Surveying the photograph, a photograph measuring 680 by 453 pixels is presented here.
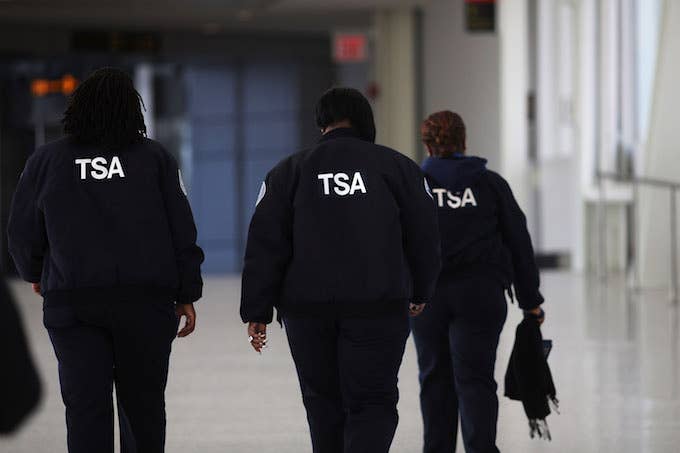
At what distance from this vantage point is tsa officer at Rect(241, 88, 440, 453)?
415cm

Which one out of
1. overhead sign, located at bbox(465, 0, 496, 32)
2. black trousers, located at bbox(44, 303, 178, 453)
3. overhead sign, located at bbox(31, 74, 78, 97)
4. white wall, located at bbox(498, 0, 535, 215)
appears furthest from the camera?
overhead sign, located at bbox(31, 74, 78, 97)

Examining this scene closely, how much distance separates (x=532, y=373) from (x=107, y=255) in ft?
6.68

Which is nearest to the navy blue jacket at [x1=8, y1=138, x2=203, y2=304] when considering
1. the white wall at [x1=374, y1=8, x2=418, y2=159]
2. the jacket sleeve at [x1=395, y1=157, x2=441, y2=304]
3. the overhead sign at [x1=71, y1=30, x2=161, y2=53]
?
the jacket sleeve at [x1=395, y1=157, x2=441, y2=304]

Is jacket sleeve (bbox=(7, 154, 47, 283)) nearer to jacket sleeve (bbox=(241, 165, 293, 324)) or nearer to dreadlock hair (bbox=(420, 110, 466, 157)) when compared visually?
jacket sleeve (bbox=(241, 165, 293, 324))

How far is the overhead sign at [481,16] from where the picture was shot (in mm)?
16234

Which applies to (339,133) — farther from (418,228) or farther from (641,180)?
(641,180)

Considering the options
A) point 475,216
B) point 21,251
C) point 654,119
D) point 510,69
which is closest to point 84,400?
point 21,251

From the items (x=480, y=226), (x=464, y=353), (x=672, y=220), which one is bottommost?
(x=672, y=220)

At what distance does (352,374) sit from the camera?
4.14m

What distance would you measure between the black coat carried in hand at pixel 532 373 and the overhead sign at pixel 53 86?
50.5 feet

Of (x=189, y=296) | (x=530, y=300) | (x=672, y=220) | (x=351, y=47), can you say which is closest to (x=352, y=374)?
(x=189, y=296)

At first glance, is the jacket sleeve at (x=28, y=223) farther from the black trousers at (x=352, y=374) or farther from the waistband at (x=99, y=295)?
the black trousers at (x=352, y=374)

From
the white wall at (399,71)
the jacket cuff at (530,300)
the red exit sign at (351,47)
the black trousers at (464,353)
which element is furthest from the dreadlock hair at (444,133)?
the red exit sign at (351,47)

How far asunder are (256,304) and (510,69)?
12.7 m
